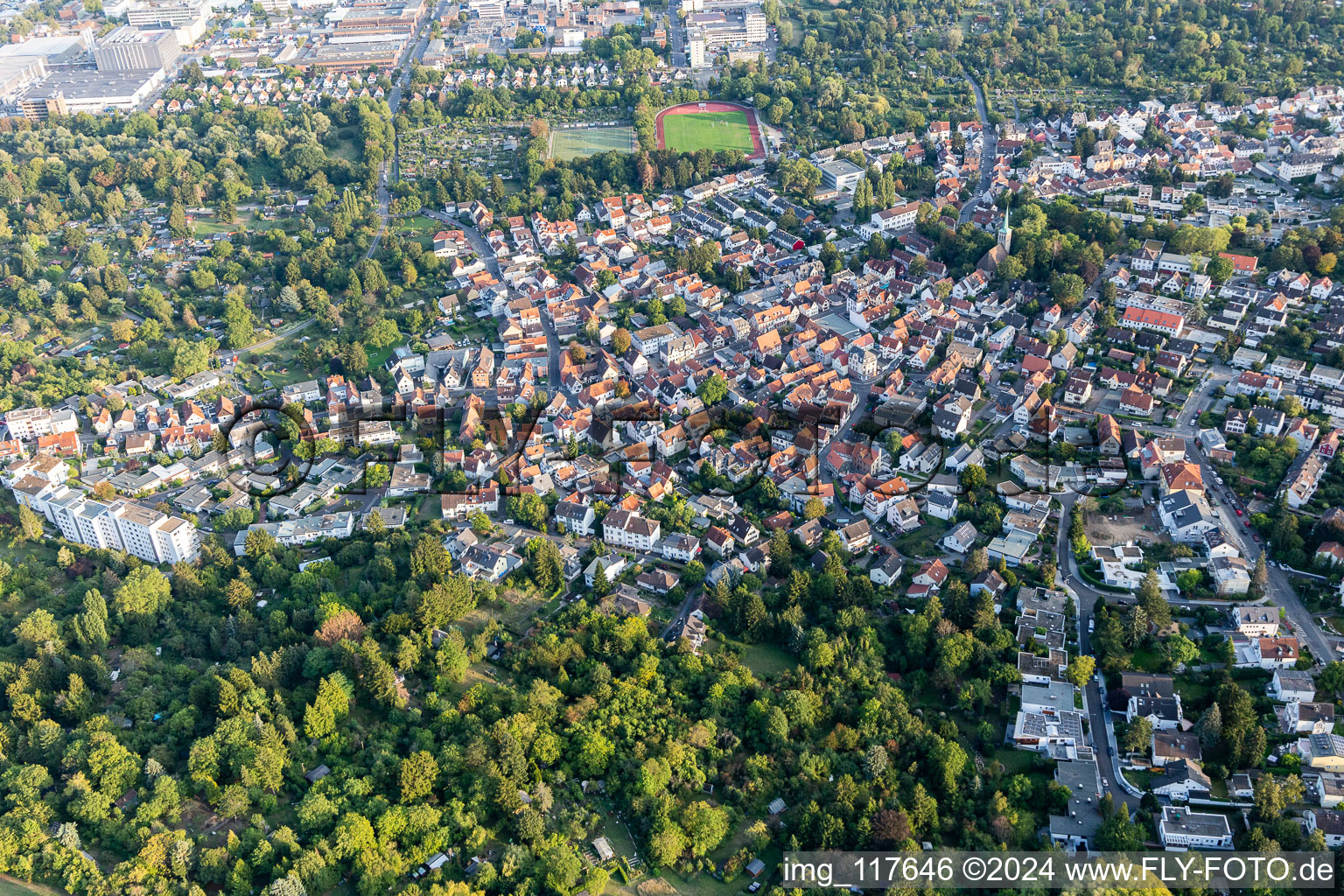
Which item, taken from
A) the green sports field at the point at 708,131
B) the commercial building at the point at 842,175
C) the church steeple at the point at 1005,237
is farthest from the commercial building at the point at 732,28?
the church steeple at the point at 1005,237

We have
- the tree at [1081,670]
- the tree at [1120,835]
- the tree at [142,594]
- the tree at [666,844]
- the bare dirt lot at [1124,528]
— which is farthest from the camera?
the bare dirt lot at [1124,528]

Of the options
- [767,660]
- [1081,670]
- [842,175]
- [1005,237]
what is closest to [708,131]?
[842,175]

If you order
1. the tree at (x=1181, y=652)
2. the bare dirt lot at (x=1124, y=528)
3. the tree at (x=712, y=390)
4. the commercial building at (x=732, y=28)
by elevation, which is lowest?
the tree at (x=1181, y=652)

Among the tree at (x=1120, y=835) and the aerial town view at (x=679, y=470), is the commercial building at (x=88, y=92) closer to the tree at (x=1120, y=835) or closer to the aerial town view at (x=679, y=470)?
the aerial town view at (x=679, y=470)

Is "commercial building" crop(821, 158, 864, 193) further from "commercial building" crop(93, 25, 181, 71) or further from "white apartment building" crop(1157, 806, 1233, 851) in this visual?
"commercial building" crop(93, 25, 181, 71)

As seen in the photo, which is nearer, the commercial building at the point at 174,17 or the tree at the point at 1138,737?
the tree at the point at 1138,737

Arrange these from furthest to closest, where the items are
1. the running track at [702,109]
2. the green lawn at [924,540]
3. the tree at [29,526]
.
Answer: the running track at [702,109] → the tree at [29,526] → the green lawn at [924,540]
